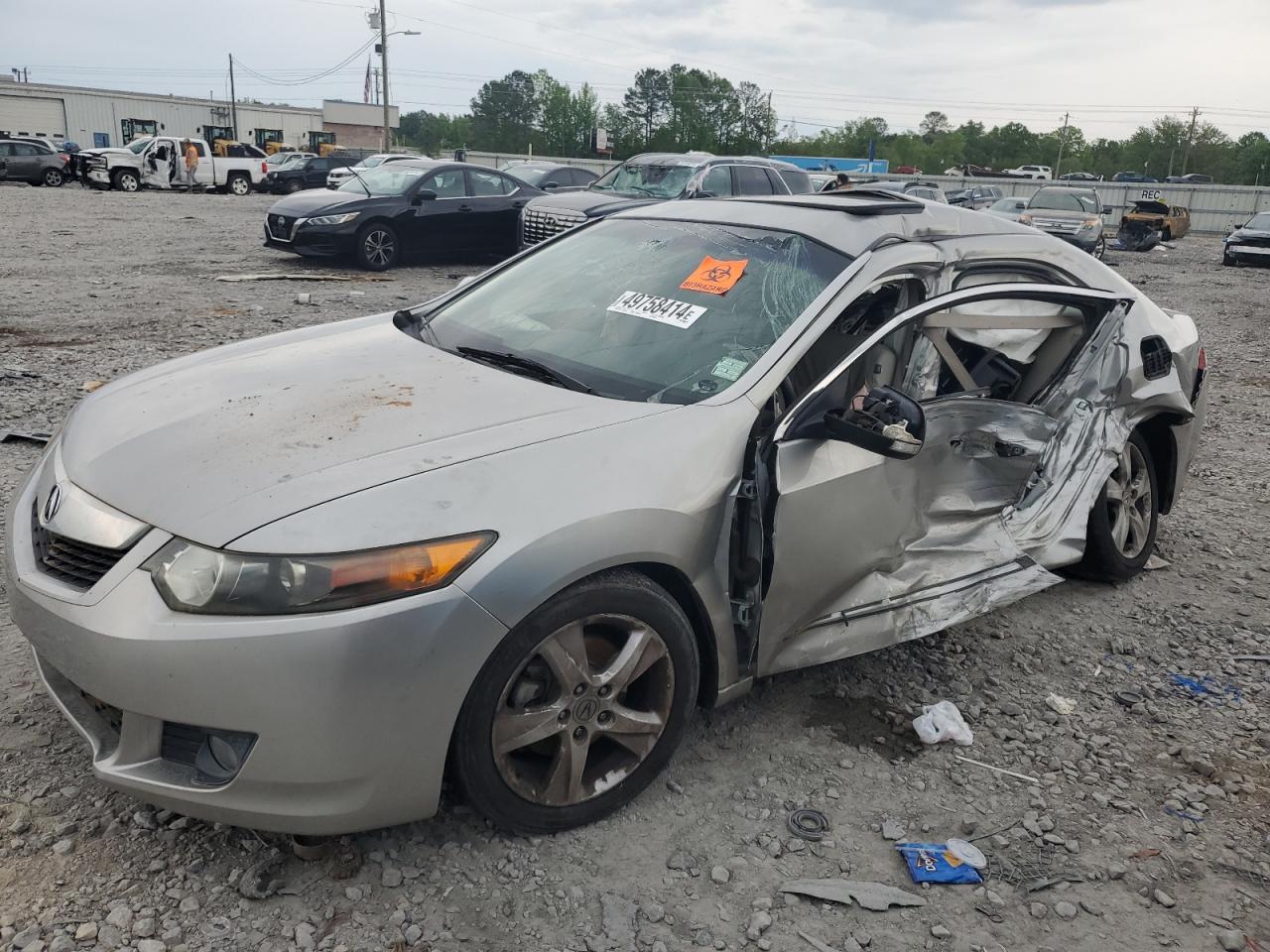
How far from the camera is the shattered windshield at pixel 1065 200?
894 inches

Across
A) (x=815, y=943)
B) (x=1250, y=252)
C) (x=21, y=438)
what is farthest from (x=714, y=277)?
(x=1250, y=252)

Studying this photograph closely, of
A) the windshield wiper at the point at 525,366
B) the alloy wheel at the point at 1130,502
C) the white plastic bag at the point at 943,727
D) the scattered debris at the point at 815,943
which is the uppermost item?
the windshield wiper at the point at 525,366

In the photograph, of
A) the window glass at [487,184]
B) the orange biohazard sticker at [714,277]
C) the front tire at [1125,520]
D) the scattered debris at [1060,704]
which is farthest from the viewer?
the window glass at [487,184]

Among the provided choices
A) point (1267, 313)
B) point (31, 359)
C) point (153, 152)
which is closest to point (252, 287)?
point (31, 359)

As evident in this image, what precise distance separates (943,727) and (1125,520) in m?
1.78

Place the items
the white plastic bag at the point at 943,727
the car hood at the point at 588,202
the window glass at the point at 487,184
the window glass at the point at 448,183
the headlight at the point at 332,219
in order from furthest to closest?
the window glass at the point at 487,184, the window glass at the point at 448,183, the headlight at the point at 332,219, the car hood at the point at 588,202, the white plastic bag at the point at 943,727

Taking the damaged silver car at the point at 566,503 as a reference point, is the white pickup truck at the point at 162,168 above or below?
above

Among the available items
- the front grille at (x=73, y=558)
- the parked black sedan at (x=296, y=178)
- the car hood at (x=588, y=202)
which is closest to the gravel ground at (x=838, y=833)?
the front grille at (x=73, y=558)

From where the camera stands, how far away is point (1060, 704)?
3.50m

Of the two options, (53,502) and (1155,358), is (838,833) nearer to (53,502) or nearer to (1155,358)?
(53,502)

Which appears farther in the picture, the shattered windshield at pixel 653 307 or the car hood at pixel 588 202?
the car hood at pixel 588 202

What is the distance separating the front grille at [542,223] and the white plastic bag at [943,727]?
33.9 feet

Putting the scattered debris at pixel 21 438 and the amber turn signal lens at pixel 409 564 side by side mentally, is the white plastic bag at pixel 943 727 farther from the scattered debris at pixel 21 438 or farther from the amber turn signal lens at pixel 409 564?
the scattered debris at pixel 21 438

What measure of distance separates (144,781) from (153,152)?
105ft
